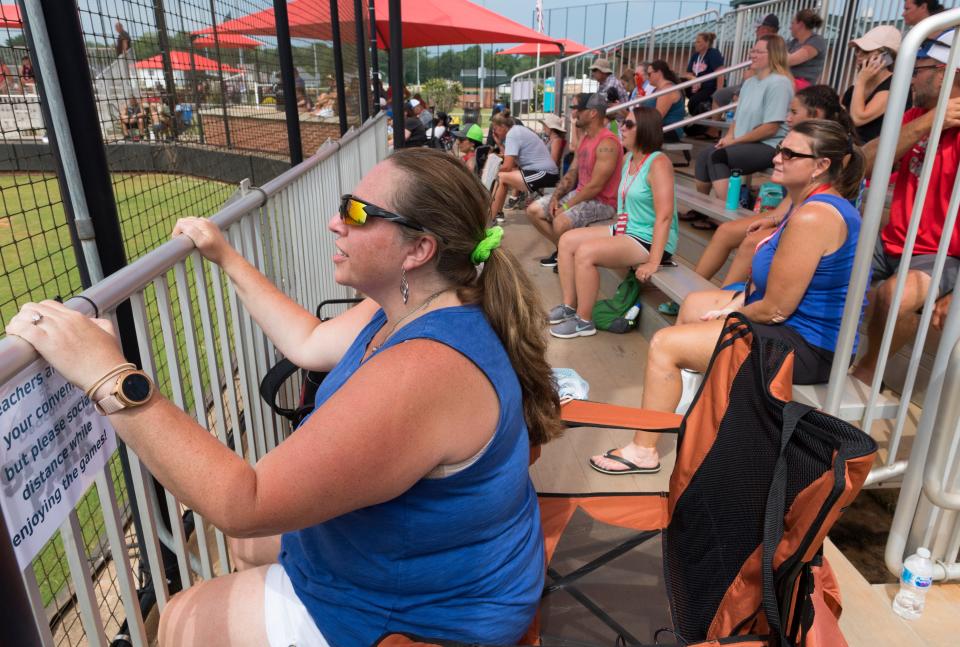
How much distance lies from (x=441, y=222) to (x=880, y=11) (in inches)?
268

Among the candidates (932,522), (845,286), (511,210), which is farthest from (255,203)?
(511,210)

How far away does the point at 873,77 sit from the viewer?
4.69 m

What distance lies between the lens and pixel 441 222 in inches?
58.3

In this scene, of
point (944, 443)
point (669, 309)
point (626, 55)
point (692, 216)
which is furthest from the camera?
point (626, 55)

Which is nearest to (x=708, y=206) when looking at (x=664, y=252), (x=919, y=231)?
(x=664, y=252)

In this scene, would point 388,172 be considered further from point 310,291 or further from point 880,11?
point 880,11

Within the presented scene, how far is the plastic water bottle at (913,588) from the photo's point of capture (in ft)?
6.93

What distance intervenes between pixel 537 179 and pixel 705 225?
9.72 ft

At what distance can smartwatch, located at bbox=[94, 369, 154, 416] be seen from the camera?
1005 millimetres

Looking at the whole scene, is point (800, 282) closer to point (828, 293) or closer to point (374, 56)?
point (828, 293)

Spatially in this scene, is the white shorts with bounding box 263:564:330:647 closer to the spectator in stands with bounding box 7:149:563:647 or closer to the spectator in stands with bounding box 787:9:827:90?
the spectator in stands with bounding box 7:149:563:647

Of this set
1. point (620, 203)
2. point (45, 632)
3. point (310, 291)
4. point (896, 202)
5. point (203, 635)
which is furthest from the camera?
point (620, 203)

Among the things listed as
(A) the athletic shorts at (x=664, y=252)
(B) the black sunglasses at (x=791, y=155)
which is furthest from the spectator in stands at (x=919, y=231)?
(A) the athletic shorts at (x=664, y=252)

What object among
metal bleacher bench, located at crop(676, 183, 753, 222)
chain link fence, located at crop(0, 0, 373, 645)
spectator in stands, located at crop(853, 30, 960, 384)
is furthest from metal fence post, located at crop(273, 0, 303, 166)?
metal bleacher bench, located at crop(676, 183, 753, 222)
